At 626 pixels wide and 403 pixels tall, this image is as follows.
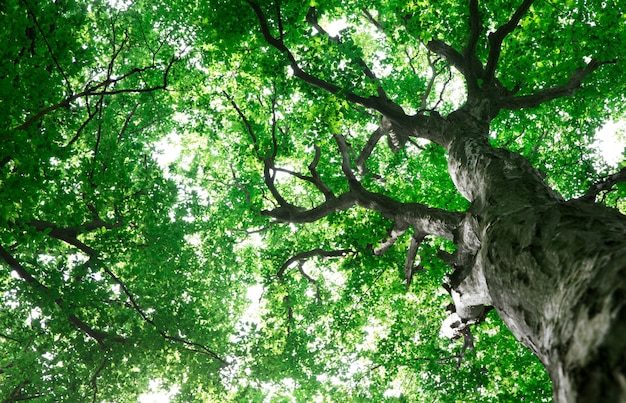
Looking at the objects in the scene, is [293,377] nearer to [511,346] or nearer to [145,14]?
[511,346]

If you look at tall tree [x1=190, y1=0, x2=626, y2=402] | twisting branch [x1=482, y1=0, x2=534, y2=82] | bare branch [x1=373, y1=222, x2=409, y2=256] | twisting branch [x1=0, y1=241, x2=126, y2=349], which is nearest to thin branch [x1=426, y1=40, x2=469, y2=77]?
tall tree [x1=190, y1=0, x2=626, y2=402]

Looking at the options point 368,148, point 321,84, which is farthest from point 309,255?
point 321,84

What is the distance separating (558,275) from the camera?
86.8 inches

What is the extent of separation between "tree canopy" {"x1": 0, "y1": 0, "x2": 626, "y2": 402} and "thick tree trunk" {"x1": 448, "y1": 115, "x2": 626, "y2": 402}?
1.94m

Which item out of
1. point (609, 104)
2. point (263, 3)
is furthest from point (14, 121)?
point (609, 104)

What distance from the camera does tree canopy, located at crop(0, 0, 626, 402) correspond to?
650 cm

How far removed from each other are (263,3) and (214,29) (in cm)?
108

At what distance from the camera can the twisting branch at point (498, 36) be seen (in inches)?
263

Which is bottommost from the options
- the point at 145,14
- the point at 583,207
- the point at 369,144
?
the point at 583,207

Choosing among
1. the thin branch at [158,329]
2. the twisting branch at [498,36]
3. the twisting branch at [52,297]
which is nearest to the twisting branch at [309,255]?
the thin branch at [158,329]

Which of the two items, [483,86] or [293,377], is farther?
[293,377]

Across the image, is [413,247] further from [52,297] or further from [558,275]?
[52,297]

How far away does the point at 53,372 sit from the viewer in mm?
8547

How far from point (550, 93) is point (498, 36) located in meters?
1.76
